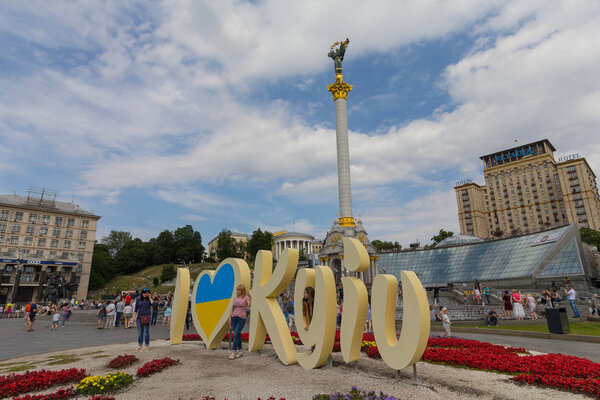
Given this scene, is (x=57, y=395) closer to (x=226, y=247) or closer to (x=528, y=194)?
(x=226, y=247)

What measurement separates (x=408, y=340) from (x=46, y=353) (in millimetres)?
14699

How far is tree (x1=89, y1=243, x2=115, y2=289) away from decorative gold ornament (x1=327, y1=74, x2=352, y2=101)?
71.5m

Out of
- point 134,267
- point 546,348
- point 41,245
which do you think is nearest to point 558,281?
point 546,348

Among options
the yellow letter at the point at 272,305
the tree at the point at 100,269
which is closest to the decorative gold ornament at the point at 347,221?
the yellow letter at the point at 272,305

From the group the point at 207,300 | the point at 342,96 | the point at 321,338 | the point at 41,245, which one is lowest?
the point at 321,338

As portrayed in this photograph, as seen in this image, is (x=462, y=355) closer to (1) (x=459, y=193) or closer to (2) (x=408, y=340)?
(2) (x=408, y=340)

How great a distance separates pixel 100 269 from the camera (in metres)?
87.4

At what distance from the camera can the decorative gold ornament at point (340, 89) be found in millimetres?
60562

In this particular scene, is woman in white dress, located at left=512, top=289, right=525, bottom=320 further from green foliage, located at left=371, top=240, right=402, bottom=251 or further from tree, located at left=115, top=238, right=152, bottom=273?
tree, located at left=115, top=238, right=152, bottom=273

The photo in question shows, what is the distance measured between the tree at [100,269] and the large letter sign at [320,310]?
8378cm

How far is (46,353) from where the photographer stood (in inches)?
543

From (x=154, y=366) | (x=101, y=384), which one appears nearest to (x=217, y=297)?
(x=154, y=366)

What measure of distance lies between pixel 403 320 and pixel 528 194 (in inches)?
5341

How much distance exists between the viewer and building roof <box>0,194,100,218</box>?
233 ft
